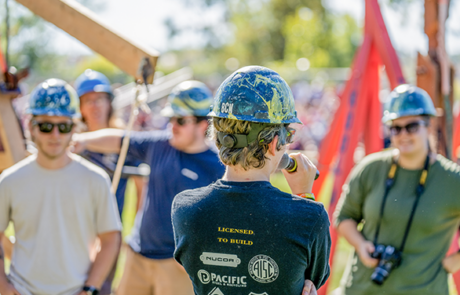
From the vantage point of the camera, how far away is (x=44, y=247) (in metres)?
2.97

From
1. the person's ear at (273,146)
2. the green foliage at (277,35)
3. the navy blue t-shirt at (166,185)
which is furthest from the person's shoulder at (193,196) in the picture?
the green foliage at (277,35)

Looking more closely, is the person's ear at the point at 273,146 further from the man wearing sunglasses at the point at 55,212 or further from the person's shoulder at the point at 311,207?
the man wearing sunglasses at the point at 55,212

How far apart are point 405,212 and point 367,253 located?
41 centimetres

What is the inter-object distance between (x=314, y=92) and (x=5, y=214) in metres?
21.5

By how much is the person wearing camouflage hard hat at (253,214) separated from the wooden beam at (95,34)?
1.24 meters

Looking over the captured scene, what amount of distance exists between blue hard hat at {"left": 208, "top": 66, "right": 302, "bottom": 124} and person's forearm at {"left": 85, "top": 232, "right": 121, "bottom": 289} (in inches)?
69.5

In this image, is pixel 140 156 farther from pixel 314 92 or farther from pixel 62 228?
pixel 314 92

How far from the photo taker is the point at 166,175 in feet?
12.1

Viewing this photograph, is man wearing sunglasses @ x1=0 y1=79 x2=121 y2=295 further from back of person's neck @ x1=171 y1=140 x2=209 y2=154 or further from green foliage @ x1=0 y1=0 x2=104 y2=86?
green foliage @ x1=0 y1=0 x2=104 y2=86

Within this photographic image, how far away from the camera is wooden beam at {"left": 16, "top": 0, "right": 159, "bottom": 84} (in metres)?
2.87

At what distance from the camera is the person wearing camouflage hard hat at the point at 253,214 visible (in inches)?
66.5

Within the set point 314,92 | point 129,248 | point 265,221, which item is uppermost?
point 314,92

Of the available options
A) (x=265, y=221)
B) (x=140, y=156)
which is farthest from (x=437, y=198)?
(x=140, y=156)

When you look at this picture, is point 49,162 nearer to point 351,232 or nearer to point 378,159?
point 351,232
